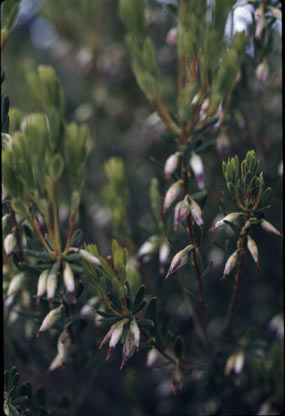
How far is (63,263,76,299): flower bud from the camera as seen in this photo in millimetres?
749

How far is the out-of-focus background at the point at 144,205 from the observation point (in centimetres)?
111

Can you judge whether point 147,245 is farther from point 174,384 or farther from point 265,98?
point 265,98

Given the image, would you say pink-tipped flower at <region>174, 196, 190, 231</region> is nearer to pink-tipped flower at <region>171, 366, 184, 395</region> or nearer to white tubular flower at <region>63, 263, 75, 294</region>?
white tubular flower at <region>63, 263, 75, 294</region>

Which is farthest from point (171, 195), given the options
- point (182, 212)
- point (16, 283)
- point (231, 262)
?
point (16, 283)

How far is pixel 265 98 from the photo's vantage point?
162 centimetres

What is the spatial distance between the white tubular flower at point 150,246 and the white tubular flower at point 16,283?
28 centimetres

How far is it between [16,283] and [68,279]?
22cm

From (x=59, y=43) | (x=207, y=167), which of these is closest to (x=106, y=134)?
(x=59, y=43)

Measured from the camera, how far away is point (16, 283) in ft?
3.00

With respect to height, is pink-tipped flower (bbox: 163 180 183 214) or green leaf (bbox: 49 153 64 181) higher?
green leaf (bbox: 49 153 64 181)

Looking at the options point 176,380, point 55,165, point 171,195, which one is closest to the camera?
point 55,165

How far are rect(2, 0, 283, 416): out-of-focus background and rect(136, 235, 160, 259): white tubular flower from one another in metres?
0.04

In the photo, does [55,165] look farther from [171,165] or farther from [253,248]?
[253,248]

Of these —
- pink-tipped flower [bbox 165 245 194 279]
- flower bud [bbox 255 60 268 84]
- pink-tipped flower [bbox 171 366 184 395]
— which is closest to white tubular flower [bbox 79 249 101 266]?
pink-tipped flower [bbox 165 245 194 279]
